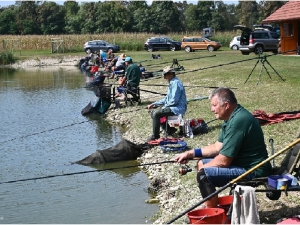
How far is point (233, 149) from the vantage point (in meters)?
5.84

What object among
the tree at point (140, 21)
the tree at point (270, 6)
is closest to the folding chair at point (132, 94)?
the tree at point (140, 21)

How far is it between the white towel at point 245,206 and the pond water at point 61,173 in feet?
8.09

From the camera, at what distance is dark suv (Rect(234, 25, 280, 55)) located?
3697 centimetres

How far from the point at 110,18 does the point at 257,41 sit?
4452 centimetres

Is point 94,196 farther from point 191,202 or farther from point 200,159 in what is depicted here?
point 200,159

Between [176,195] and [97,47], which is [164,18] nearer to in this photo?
[97,47]

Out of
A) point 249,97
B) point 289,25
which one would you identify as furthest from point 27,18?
point 249,97

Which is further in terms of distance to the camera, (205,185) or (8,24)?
(8,24)

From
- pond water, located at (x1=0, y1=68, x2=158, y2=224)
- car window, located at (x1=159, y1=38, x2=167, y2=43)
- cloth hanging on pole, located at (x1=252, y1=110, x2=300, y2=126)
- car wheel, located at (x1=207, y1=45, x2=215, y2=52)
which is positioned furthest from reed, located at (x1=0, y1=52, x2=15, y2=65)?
cloth hanging on pole, located at (x1=252, y1=110, x2=300, y2=126)

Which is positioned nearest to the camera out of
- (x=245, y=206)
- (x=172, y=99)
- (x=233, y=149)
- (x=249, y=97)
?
(x=245, y=206)

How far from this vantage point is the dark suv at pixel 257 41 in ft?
121

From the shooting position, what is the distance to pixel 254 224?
5.48 meters

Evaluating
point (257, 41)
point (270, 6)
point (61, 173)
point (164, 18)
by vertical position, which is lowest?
point (61, 173)

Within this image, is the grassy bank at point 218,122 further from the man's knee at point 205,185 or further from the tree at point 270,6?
the tree at point 270,6
